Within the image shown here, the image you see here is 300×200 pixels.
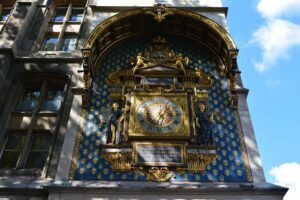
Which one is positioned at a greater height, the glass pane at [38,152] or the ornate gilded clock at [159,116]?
the ornate gilded clock at [159,116]

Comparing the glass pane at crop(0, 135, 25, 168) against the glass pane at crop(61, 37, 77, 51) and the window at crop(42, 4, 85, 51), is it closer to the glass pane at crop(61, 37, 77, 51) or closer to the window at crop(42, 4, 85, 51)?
the window at crop(42, 4, 85, 51)

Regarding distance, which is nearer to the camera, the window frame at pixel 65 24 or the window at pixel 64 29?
the window frame at pixel 65 24

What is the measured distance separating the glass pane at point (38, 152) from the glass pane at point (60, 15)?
8415 mm

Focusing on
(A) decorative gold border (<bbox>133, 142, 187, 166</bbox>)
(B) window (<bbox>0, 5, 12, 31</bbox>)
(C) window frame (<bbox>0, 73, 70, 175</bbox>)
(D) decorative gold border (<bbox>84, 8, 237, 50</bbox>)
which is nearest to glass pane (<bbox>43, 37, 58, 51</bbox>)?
(C) window frame (<bbox>0, 73, 70, 175</bbox>)

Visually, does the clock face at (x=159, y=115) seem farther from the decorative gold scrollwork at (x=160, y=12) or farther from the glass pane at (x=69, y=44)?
the glass pane at (x=69, y=44)

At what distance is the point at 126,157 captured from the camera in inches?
487

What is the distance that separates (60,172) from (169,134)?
4.20 meters

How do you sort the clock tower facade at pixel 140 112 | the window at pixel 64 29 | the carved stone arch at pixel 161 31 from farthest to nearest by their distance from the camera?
the window at pixel 64 29 < the carved stone arch at pixel 161 31 < the clock tower facade at pixel 140 112

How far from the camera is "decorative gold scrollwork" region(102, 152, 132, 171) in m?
12.1

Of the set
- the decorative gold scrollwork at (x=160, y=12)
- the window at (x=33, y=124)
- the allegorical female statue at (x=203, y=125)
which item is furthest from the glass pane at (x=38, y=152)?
the decorative gold scrollwork at (x=160, y=12)

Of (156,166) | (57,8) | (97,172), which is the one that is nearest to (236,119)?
(156,166)

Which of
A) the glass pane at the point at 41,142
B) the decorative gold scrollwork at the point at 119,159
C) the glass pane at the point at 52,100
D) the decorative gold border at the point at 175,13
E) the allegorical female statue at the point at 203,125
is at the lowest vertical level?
the decorative gold scrollwork at the point at 119,159

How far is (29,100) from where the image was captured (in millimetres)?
15266

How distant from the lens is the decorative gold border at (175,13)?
1475cm
